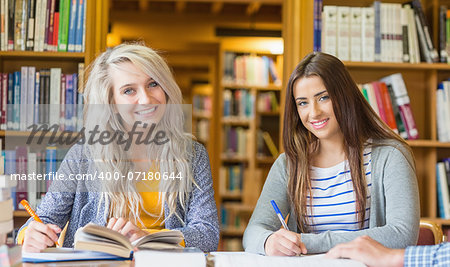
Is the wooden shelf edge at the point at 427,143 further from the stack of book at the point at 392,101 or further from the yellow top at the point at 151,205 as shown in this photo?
the yellow top at the point at 151,205

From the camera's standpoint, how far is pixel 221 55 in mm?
5969

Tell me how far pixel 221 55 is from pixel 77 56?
322 centimetres

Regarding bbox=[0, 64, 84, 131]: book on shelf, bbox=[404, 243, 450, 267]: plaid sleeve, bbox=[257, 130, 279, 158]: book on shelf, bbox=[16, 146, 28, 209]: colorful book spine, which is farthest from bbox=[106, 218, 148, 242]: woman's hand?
bbox=[257, 130, 279, 158]: book on shelf

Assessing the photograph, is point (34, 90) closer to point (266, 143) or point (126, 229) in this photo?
point (126, 229)

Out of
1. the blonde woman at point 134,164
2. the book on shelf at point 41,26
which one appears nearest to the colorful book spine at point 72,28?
the book on shelf at point 41,26

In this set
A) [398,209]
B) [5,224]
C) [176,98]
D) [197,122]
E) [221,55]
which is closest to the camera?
[5,224]

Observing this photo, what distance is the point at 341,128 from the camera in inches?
77.4

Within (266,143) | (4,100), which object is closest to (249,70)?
(266,143)

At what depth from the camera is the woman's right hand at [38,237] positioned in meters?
1.56

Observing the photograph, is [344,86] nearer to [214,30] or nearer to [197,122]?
[214,30]

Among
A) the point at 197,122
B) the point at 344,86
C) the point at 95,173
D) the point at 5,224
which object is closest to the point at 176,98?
the point at 95,173

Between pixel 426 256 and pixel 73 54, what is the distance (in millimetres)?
2023

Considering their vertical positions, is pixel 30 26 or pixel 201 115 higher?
pixel 30 26

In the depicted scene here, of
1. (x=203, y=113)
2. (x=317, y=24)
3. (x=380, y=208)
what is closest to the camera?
(x=380, y=208)
